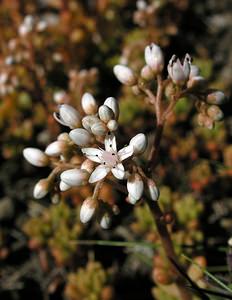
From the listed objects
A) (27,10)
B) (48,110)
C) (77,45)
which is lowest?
(48,110)

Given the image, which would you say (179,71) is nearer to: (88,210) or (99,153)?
(99,153)

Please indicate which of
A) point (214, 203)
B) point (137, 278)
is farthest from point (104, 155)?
point (214, 203)

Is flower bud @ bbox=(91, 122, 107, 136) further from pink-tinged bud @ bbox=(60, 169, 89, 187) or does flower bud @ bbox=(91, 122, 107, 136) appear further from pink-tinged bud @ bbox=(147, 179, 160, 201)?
pink-tinged bud @ bbox=(147, 179, 160, 201)

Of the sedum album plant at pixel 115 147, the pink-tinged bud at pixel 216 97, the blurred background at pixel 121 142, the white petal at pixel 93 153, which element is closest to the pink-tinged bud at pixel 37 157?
the sedum album plant at pixel 115 147

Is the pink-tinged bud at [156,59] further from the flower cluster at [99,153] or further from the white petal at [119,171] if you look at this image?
the white petal at [119,171]

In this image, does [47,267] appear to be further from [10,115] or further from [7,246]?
[10,115]
